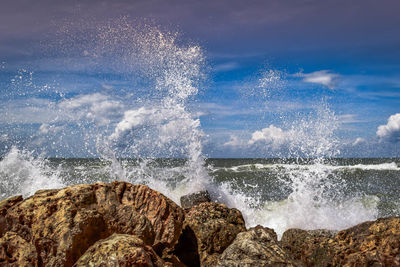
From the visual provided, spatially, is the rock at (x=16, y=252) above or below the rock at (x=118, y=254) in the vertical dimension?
below

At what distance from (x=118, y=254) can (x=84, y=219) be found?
1181 mm

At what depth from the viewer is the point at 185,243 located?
4746mm

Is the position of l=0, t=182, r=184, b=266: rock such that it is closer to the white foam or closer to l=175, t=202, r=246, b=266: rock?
l=175, t=202, r=246, b=266: rock

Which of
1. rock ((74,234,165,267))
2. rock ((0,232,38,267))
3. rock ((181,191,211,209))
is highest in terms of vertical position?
rock ((74,234,165,267))

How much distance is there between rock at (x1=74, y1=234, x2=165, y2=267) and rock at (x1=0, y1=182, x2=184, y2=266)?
2.49 ft

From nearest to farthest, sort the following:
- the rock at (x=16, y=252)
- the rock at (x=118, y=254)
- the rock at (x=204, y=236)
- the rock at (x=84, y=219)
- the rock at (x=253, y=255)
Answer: the rock at (x=118, y=254) → the rock at (x=253, y=255) → the rock at (x=16, y=252) → the rock at (x=84, y=219) → the rock at (x=204, y=236)

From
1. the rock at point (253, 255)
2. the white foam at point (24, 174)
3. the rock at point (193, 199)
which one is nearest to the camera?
the rock at point (253, 255)

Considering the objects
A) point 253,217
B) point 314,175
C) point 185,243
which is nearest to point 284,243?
point 185,243

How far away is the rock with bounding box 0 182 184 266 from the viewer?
349cm

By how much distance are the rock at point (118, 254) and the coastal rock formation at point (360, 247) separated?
2065mm

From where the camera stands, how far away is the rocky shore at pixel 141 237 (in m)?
2.96

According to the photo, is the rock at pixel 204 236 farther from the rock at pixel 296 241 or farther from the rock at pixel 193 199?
the rock at pixel 193 199

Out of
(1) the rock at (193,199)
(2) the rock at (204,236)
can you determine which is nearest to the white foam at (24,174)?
(1) the rock at (193,199)

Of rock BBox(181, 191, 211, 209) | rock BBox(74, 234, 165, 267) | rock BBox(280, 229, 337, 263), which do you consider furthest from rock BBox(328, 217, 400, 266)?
rock BBox(181, 191, 211, 209)
